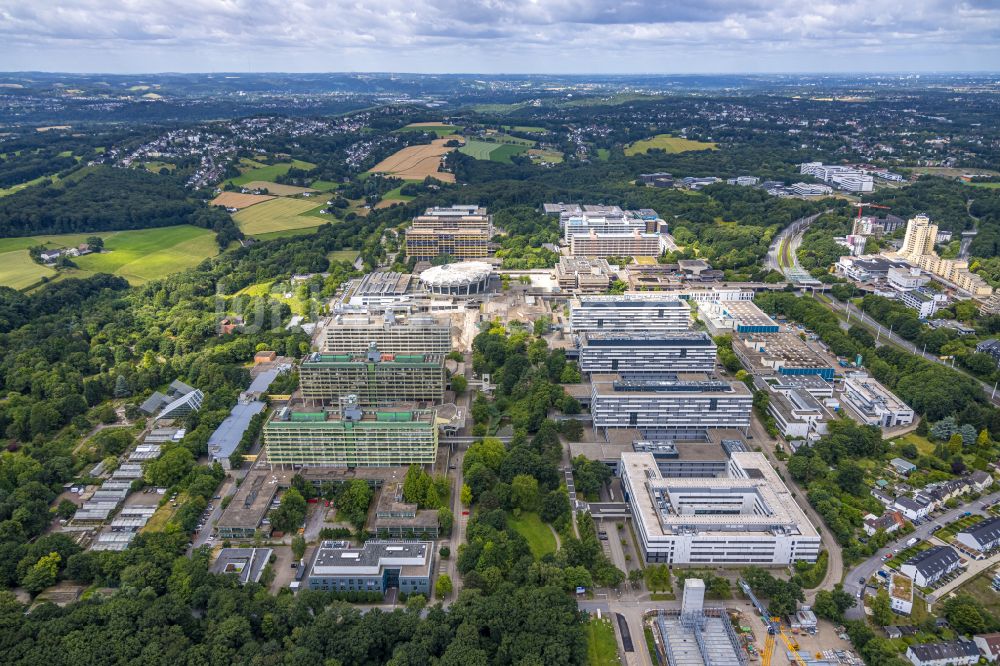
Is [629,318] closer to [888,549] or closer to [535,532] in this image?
[535,532]

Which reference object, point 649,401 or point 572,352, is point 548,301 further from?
point 649,401

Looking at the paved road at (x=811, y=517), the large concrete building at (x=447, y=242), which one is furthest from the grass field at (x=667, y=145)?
the paved road at (x=811, y=517)

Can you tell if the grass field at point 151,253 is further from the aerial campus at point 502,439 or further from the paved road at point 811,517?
the paved road at point 811,517

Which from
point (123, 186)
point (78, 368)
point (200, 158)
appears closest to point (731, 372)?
point (78, 368)

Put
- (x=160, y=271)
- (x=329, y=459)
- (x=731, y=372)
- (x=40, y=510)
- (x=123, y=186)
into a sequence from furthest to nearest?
1. (x=123, y=186)
2. (x=160, y=271)
3. (x=731, y=372)
4. (x=329, y=459)
5. (x=40, y=510)

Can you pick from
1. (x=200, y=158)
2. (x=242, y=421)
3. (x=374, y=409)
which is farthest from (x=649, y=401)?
(x=200, y=158)

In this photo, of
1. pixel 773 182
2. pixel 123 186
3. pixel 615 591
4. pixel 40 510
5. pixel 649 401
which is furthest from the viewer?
Result: pixel 773 182

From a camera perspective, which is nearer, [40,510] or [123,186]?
[40,510]

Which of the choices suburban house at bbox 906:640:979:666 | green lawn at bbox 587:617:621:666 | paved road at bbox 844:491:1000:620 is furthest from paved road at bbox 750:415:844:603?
green lawn at bbox 587:617:621:666
